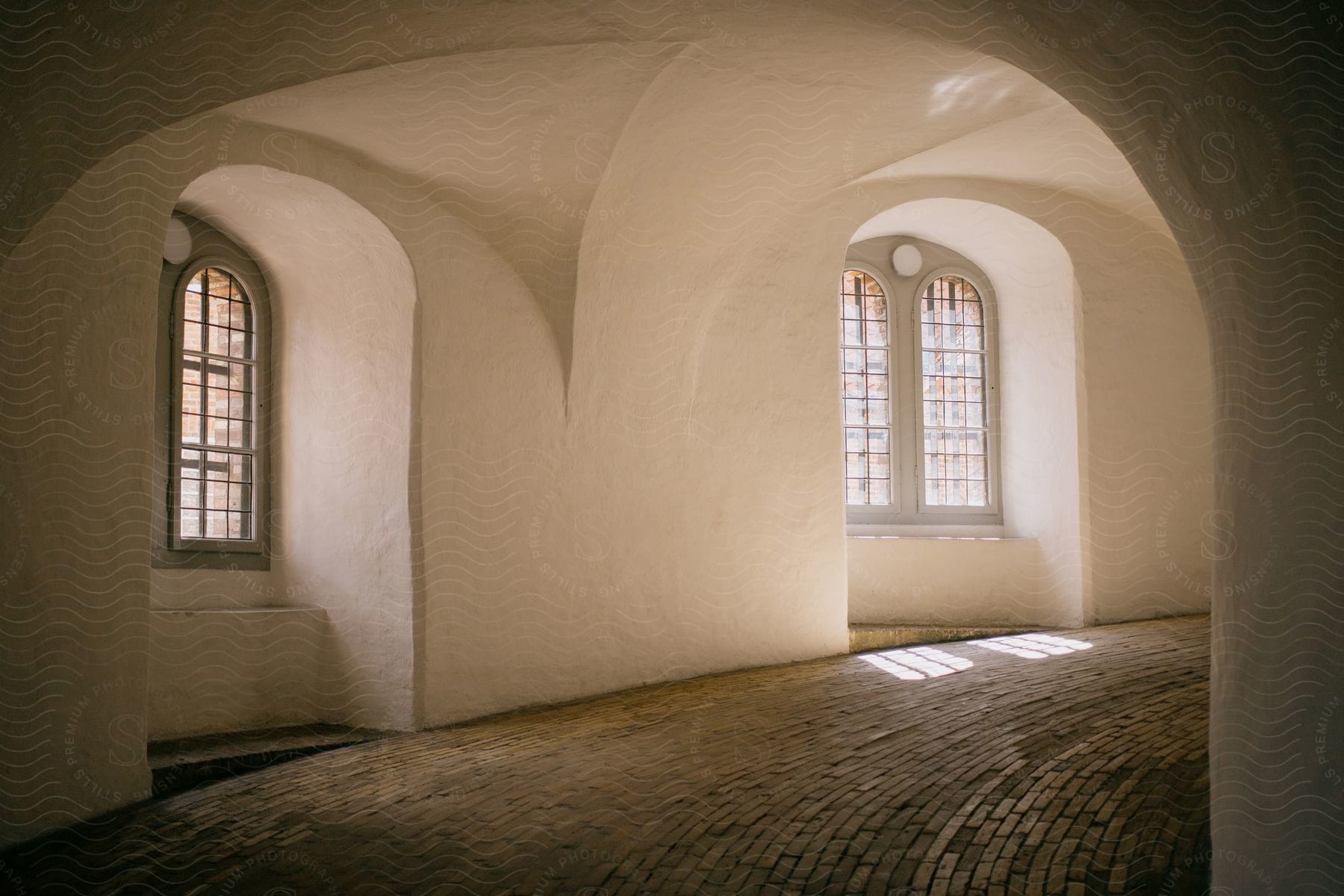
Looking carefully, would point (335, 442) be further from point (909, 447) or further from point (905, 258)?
point (905, 258)

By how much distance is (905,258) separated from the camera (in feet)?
45.5

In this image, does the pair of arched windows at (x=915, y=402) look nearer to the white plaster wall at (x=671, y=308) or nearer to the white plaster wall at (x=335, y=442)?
the white plaster wall at (x=671, y=308)

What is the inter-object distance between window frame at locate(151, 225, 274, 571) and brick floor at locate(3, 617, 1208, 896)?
2.14m

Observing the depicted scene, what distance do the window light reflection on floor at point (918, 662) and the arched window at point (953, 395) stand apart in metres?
2.94

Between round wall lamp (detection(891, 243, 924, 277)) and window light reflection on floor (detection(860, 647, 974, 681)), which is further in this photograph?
round wall lamp (detection(891, 243, 924, 277))

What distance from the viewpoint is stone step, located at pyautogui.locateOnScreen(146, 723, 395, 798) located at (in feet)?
24.5

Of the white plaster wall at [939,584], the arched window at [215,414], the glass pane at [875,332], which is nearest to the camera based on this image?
the arched window at [215,414]

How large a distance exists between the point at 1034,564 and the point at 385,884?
962 centimetres

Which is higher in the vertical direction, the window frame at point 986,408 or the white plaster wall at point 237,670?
the window frame at point 986,408

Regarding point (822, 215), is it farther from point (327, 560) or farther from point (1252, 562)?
point (1252, 562)

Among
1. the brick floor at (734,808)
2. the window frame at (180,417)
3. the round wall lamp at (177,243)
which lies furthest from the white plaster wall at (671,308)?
the window frame at (180,417)

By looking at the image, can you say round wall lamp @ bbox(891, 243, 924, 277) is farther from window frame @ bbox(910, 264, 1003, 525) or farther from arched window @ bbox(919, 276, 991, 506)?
arched window @ bbox(919, 276, 991, 506)

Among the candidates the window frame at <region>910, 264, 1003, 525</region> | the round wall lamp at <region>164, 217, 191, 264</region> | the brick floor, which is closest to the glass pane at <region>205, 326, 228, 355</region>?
the round wall lamp at <region>164, 217, 191, 264</region>

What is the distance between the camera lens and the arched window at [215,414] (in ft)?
30.2
